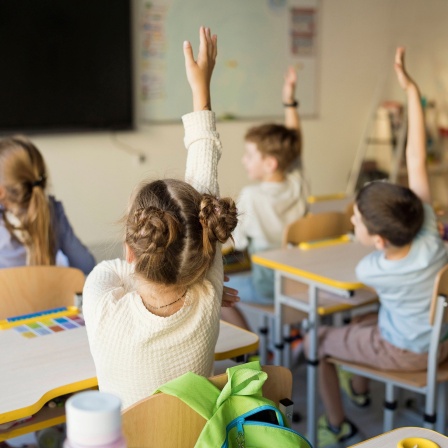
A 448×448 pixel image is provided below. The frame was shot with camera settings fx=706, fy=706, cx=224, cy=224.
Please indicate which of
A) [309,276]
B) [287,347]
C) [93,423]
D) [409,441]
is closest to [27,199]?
[309,276]

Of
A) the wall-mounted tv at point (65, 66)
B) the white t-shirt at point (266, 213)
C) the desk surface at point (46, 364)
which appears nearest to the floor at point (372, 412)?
the white t-shirt at point (266, 213)

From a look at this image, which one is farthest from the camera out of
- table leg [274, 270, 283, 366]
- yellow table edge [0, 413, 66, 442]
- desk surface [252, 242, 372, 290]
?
table leg [274, 270, 283, 366]

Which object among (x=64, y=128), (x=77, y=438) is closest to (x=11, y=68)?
(x=64, y=128)

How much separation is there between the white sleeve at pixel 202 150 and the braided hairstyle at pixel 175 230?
21cm

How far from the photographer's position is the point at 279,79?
233 inches

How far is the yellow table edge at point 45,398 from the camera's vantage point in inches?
55.6

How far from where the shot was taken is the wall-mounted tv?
14.6 ft

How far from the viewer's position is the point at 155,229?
1.39 metres

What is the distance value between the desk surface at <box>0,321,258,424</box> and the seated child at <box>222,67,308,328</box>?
1166mm

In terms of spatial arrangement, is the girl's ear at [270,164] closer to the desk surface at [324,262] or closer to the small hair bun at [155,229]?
the desk surface at [324,262]

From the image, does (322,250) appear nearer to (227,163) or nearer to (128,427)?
(128,427)

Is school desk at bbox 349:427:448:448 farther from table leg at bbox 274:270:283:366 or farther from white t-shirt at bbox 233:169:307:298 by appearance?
white t-shirt at bbox 233:169:307:298

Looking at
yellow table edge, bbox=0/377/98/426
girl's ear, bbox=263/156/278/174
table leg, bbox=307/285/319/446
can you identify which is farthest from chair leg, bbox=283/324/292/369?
yellow table edge, bbox=0/377/98/426

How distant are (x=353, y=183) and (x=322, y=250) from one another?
147 inches
